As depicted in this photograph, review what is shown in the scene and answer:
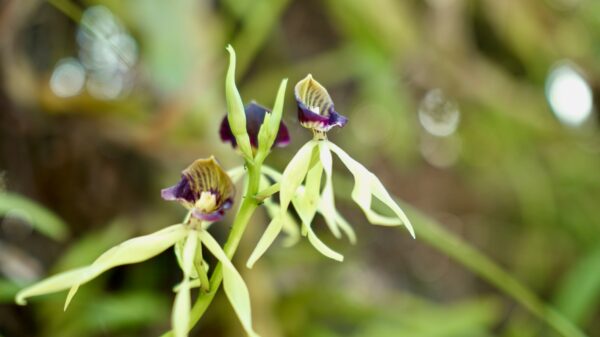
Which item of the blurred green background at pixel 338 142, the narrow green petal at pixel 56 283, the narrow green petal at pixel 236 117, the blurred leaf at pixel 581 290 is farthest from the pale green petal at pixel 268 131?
the blurred leaf at pixel 581 290

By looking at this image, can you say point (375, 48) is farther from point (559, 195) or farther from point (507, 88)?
point (559, 195)

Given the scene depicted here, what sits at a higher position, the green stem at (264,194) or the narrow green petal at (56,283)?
the green stem at (264,194)

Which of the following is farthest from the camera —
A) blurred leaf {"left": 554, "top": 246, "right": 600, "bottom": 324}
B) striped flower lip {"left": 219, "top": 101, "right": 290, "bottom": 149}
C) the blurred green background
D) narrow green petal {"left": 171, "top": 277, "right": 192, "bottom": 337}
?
blurred leaf {"left": 554, "top": 246, "right": 600, "bottom": 324}

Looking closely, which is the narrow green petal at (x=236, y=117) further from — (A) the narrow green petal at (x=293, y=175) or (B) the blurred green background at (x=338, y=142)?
(B) the blurred green background at (x=338, y=142)

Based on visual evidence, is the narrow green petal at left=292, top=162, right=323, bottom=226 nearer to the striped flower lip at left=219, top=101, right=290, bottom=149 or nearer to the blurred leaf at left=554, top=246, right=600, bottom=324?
the striped flower lip at left=219, top=101, right=290, bottom=149

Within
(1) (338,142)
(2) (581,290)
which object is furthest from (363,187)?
(1) (338,142)

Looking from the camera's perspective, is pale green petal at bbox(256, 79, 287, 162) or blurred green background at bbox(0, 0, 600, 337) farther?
blurred green background at bbox(0, 0, 600, 337)

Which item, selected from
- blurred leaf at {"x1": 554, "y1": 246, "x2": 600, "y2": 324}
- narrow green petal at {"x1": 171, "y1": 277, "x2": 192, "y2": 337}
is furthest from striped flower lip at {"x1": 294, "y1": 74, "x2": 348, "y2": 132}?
blurred leaf at {"x1": 554, "y1": 246, "x2": 600, "y2": 324}

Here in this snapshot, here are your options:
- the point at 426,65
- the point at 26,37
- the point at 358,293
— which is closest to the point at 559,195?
the point at 426,65
